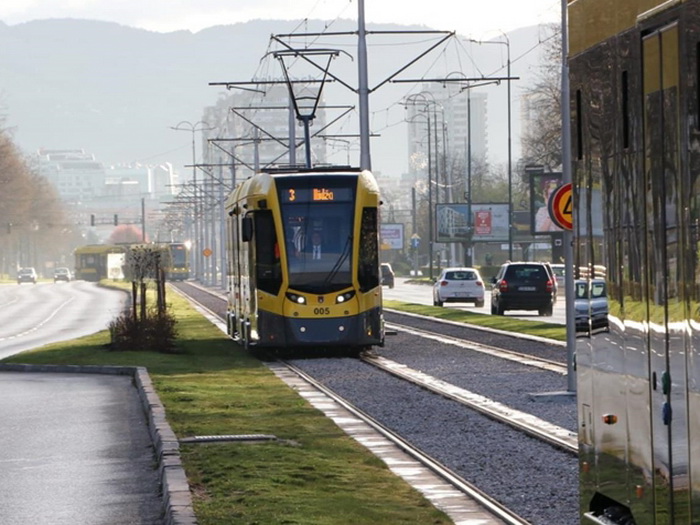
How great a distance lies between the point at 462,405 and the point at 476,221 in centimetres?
8371

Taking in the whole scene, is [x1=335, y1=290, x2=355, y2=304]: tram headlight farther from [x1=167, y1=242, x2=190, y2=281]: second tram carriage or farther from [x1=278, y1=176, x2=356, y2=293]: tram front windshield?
[x1=167, y1=242, x2=190, y2=281]: second tram carriage

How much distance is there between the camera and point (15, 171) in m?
161

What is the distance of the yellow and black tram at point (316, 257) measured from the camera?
31.2 metres

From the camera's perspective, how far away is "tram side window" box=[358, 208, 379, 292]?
31156 millimetres

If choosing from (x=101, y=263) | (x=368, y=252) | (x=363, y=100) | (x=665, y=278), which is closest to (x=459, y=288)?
(x=363, y=100)

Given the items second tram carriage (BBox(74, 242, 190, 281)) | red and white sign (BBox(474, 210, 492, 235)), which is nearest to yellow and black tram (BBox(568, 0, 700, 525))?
red and white sign (BBox(474, 210, 492, 235))

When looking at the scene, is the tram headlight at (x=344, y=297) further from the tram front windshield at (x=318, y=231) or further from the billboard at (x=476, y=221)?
the billboard at (x=476, y=221)

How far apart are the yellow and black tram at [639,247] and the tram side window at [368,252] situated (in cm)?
2324

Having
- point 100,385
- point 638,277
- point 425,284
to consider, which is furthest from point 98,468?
point 425,284

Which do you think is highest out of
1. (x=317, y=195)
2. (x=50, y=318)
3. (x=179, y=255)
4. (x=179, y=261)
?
(x=317, y=195)

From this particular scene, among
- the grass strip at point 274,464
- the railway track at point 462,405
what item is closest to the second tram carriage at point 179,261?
the railway track at point 462,405

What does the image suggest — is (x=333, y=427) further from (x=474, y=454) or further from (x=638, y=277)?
(x=638, y=277)

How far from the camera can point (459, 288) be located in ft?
225

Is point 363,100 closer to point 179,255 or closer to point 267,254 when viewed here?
point 267,254
